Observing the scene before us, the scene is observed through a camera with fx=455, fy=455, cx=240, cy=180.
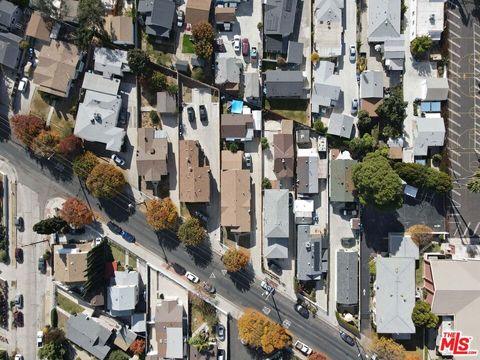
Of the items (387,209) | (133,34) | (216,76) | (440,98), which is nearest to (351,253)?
(387,209)

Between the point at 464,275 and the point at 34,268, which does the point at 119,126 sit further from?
the point at 464,275

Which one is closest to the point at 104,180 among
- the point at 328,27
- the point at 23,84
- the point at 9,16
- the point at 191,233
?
the point at 191,233

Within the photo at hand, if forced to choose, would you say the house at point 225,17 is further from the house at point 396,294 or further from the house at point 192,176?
the house at point 396,294

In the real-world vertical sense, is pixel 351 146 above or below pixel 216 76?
below

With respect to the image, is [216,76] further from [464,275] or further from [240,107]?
[464,275]

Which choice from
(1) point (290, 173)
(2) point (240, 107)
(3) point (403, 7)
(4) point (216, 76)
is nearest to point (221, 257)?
(1) point (290, 173)

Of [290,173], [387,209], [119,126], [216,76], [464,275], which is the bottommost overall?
[464,275]

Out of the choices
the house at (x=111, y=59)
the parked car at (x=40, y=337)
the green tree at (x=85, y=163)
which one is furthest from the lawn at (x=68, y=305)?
the house at (x=111, y=59)
